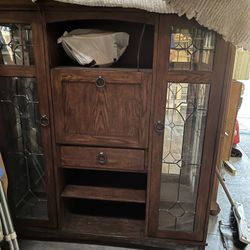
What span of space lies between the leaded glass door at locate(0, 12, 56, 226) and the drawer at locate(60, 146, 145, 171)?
108 mm

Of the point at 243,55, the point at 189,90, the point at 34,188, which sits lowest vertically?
the point at 34,188

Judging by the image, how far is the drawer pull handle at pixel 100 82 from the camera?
1214 mm

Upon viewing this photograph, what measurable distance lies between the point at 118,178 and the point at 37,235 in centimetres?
58

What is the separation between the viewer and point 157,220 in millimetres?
1434

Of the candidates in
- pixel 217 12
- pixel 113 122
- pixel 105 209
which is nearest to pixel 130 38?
pixel 113 122

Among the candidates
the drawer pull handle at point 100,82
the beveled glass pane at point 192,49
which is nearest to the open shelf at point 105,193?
the drawer pull handle at point 100,82

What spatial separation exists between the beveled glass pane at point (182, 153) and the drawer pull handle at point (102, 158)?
0.98 ft

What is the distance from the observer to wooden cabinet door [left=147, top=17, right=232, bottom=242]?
45.1 inches

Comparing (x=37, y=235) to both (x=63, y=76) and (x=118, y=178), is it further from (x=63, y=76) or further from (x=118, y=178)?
(x=63, y=76)

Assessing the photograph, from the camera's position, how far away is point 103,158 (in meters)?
1.35

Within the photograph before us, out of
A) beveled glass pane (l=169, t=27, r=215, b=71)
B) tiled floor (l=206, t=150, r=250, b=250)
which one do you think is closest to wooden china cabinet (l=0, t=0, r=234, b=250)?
beveled glass pane (l=169, t=27, r=215, b=71)

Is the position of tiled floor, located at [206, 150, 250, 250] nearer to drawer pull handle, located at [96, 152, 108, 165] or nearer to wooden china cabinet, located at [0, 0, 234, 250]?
wooden china cabinet, located at [0, 0, 234, 250]

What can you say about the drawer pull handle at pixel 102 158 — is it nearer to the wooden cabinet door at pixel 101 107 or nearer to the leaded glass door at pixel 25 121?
the wooden cabinet door at pixel 101 107

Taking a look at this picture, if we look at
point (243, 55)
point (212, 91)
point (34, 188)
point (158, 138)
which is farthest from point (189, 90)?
point (243, 55)
